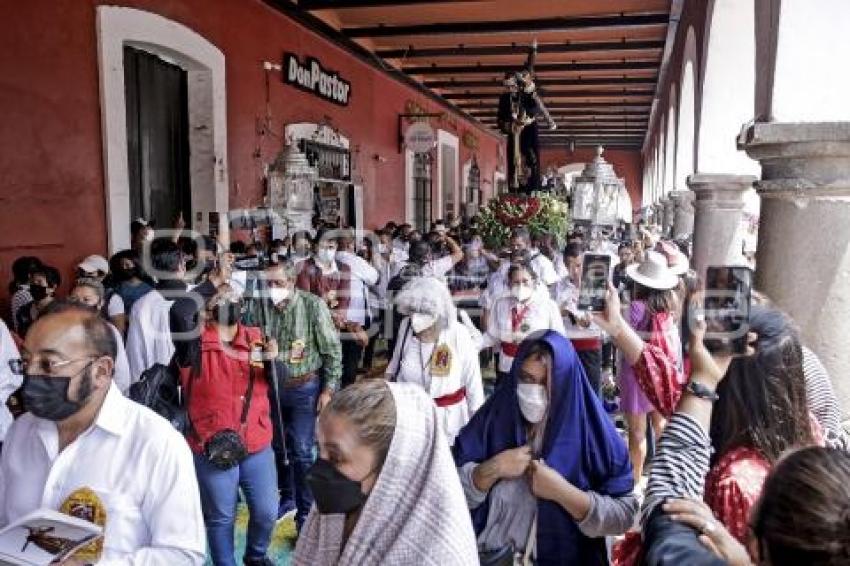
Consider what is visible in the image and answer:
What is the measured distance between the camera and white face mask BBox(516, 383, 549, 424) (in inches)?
97.9

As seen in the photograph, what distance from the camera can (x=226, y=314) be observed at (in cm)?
335

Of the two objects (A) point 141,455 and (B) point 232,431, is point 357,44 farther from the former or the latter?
(A) point 141,455

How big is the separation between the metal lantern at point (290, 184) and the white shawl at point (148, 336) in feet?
13.0

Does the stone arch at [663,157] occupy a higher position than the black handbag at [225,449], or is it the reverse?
the stone arch at [663,157]

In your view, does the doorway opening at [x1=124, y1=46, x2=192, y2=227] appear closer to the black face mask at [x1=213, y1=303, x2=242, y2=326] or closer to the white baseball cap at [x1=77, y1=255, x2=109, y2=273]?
the white baseball cap at [x1=77, y1=255, x2=109, y2=273]

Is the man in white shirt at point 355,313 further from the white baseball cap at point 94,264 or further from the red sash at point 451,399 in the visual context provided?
the red sash at point 451,399

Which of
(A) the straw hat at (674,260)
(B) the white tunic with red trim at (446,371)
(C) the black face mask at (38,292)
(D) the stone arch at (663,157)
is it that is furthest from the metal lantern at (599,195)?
(D) the stone arch at (663,157)

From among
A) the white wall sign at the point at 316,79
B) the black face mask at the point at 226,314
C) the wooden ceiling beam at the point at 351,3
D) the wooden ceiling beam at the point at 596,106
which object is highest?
the wooden ceiling beam at the point at 351,3

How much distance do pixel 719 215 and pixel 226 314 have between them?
173 inches

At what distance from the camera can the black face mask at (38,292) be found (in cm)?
461

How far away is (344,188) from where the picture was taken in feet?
39.1

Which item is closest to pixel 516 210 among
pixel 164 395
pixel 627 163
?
pixel 164 395

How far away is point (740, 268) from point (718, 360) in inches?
11.2

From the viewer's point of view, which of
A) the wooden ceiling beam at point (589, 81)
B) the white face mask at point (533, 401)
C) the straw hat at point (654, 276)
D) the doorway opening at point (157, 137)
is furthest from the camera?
the wooden ceiling beam at point (589, 81)
